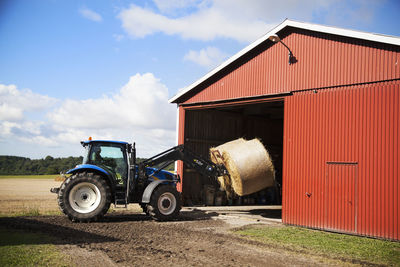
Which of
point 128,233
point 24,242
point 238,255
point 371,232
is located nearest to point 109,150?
point 128,233

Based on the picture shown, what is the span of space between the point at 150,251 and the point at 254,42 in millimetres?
8625

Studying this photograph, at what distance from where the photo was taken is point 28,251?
703 cm

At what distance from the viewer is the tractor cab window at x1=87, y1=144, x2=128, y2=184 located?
11430mm

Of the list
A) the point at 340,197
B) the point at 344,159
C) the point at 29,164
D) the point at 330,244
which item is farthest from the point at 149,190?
the point at 29,164

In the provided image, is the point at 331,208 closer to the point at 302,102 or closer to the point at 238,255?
the point at 302,102

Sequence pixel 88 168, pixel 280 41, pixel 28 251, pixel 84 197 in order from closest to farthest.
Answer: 1. pixel 28 251
2. pixel 84 197
3. pixel 88 168
4. pixel 280 41

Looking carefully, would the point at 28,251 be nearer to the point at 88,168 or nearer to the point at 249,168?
the point at 88,168

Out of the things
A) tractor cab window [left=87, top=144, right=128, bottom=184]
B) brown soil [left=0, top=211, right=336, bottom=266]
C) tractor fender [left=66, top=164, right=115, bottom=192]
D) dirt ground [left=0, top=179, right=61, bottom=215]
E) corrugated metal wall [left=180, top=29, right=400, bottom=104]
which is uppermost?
corrugated metal wall [left=180, top=29, right=400, bottom=104]

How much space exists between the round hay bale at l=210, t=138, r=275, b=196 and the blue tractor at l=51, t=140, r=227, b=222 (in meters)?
2.04

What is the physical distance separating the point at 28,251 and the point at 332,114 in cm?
863

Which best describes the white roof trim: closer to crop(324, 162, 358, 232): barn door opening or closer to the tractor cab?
crop(324, 162, 358, 232): barn door opening

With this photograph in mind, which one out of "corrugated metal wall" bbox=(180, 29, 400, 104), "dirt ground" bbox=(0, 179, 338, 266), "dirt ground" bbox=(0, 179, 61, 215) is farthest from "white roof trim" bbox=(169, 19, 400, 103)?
"dirt ground" bbox=(0, 179, 61, 215)

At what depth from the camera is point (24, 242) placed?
25.7 feet

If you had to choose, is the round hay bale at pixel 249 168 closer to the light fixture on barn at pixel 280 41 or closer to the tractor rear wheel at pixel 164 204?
the tractor rear wheel at pixel 164 204
